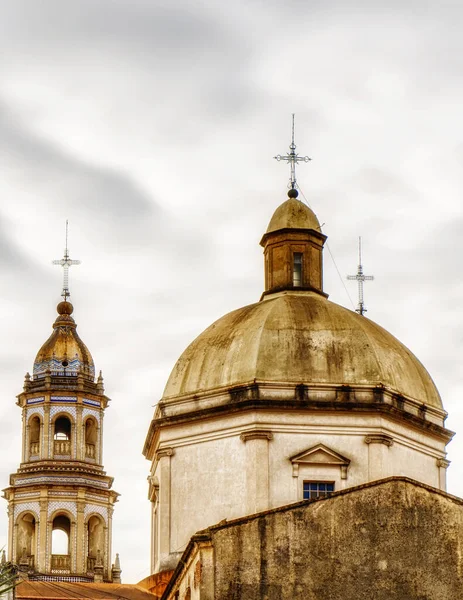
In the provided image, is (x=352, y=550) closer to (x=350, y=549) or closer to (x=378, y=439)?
(x=350, y=549)

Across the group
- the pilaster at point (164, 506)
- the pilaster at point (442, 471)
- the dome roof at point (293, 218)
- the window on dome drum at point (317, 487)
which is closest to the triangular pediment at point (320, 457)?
the window on dome drum at point (317, 487)

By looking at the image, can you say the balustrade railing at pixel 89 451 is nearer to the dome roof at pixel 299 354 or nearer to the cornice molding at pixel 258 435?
the dome roof at pixel 299 354

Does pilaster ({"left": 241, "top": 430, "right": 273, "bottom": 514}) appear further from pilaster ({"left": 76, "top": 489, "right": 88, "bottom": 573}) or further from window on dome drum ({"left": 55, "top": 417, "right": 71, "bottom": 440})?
window on dome drum ({"left": 55, "top": 417, "right": 71, "bottom": 440})

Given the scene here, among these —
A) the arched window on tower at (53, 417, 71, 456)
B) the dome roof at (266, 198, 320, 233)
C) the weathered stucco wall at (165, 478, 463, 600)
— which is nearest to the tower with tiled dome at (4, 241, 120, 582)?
the arched window on tower at (53, 417, 71, 456)

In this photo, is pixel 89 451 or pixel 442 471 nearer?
pixel 442 471

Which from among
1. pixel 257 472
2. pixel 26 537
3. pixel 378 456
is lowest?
pixel 257 472

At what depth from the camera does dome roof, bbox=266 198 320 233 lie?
1948 inches

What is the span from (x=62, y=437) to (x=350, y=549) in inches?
1674

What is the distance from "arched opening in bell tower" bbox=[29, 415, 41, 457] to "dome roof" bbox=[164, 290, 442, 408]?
30.7 meters

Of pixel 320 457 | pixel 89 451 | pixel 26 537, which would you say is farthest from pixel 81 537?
pixel 320 457

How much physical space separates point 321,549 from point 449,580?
2.39 metres

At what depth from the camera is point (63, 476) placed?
76.2 metres

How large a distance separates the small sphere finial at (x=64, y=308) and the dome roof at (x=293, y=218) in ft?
104

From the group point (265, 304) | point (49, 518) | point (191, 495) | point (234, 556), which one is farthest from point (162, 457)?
point (49, 518)
